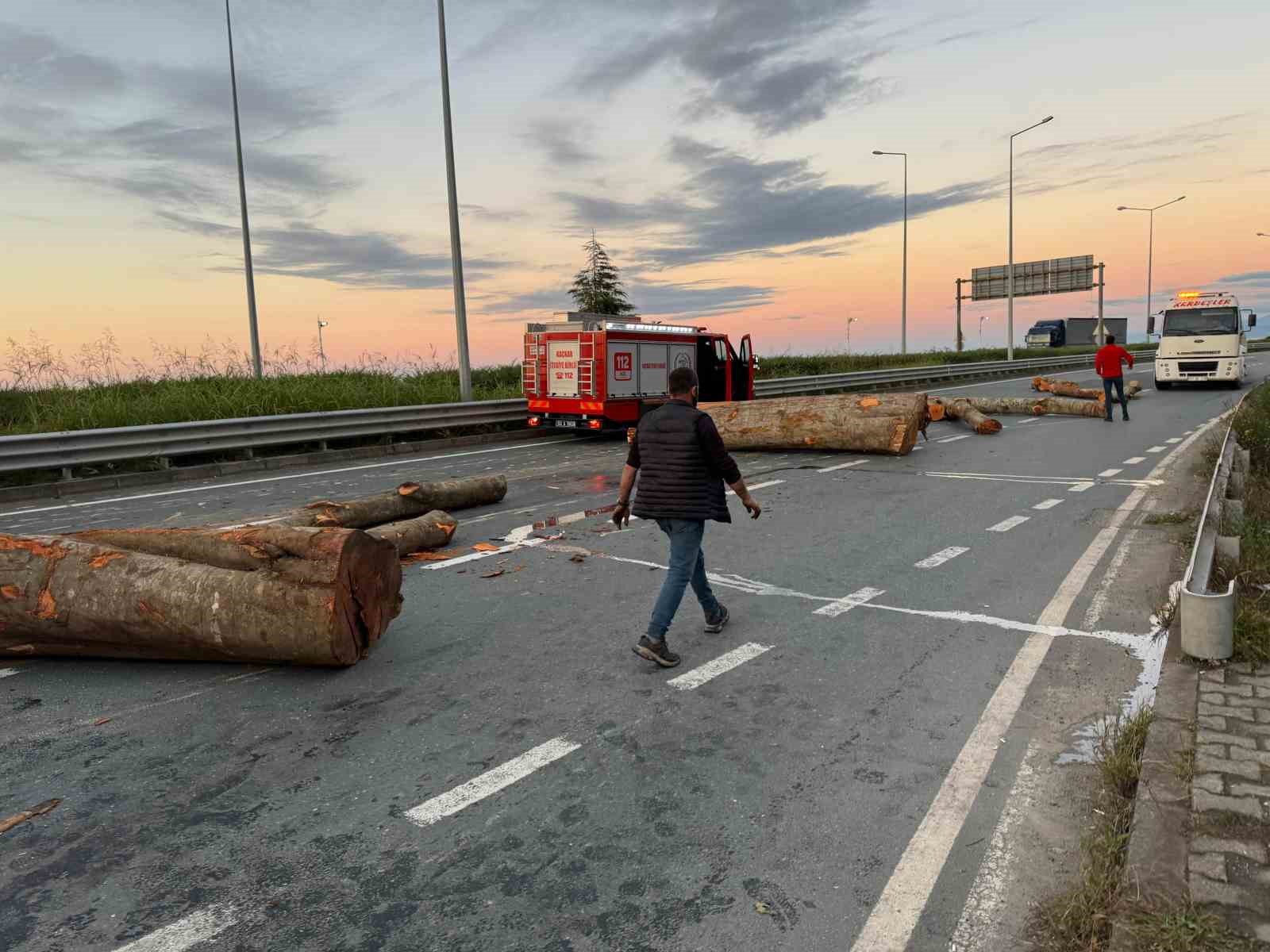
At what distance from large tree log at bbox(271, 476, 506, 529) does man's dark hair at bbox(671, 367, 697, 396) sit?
3.59 m

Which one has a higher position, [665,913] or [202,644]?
[202,644]

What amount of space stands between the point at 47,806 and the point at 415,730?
1.47 m

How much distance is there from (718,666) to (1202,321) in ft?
91.1

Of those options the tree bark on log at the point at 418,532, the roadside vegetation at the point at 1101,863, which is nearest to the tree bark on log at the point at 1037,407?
the tree bark on log at the point at 418,532

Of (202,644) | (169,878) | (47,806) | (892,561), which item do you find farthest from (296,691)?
(892,561)

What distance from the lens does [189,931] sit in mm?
2736

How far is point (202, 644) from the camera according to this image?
4.86 metres

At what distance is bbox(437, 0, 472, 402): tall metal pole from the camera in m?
18.6

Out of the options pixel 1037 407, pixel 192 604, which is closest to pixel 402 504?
→ pixel 192 604

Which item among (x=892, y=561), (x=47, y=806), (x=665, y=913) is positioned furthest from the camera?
(x=892, y=561)

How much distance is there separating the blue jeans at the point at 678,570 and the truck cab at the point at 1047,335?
70.2 m

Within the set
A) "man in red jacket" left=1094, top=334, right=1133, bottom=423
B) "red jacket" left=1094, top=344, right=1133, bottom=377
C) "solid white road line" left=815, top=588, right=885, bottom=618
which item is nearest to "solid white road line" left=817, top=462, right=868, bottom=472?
"solid white road line" left=815, top=588, right=885, bottom=618

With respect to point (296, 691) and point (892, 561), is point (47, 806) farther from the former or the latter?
point (892, 561)

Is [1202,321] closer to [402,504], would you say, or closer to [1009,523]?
[1009,523]
